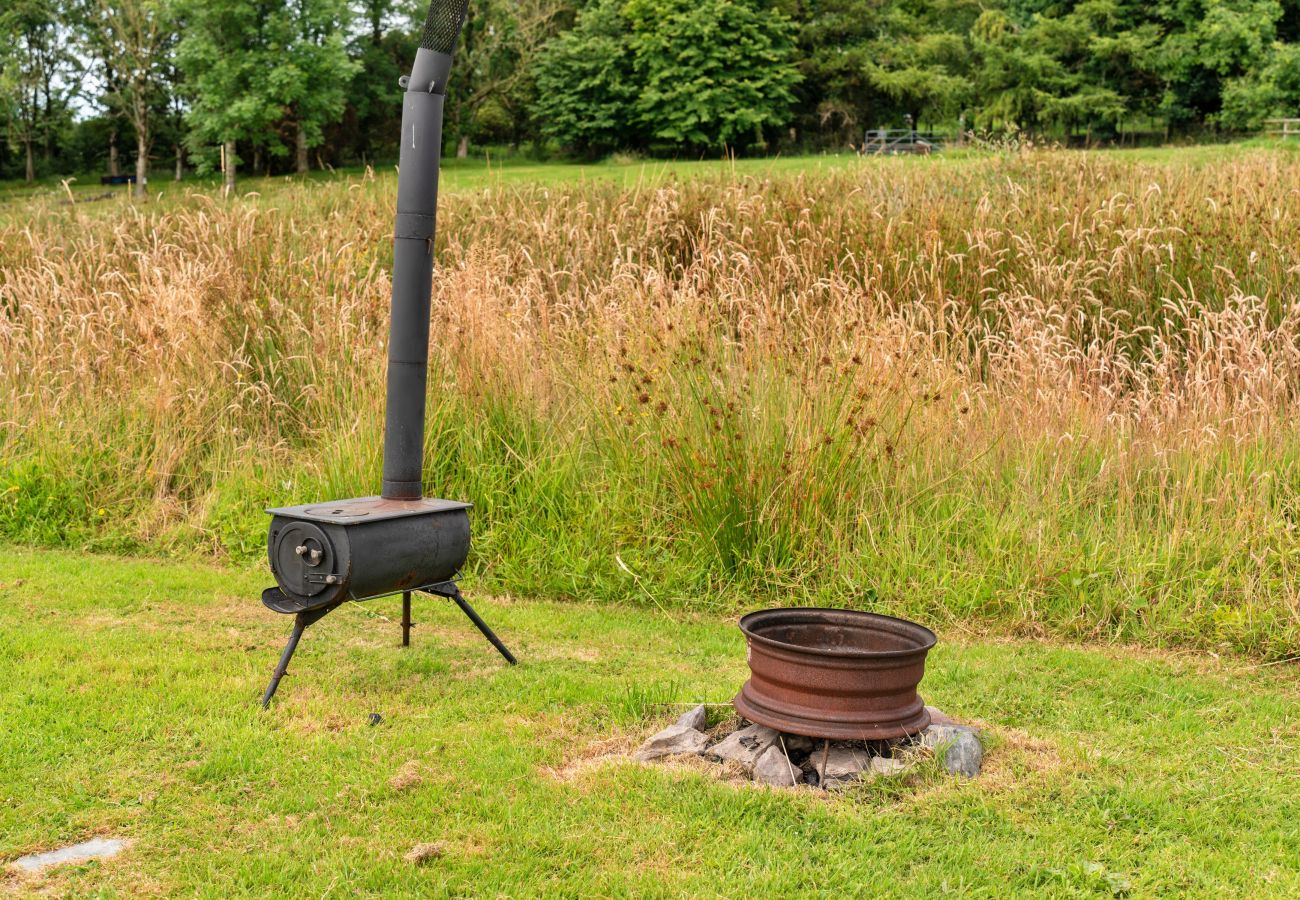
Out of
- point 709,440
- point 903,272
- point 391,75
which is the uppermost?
point 391,75

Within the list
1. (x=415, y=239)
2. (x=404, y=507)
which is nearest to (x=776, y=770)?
(x=404, y=507)

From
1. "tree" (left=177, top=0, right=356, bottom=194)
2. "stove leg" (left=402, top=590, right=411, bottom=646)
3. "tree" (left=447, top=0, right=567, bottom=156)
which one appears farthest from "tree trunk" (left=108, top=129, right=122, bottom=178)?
"stove leg" (left=402, top=590, right=411, bottom=646)

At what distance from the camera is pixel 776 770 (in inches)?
141

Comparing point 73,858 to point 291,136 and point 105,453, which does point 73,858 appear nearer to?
point 105,453

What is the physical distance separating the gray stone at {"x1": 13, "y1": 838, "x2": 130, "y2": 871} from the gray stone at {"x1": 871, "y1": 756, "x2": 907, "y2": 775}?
2057 mm

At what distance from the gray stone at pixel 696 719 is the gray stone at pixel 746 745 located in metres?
0.14

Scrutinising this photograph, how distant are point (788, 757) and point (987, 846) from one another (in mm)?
676

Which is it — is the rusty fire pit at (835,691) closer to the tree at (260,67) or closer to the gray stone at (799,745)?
the gray stone at (799,745)

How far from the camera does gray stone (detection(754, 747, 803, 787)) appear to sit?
11.6 feet

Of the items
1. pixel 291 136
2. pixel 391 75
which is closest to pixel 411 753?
pixel 291 136

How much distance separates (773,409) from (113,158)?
46389 millimetres

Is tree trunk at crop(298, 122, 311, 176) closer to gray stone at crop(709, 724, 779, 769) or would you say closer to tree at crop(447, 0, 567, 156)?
tree at crop(447, 0, 567, 156)

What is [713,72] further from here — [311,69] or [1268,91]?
[1268,91]

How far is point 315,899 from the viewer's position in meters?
2.89
